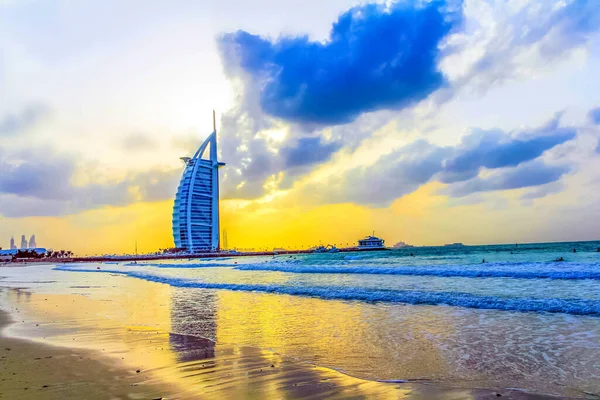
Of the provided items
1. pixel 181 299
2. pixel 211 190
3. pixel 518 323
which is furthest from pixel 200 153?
pixel 518 323

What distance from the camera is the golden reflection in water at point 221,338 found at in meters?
5.89

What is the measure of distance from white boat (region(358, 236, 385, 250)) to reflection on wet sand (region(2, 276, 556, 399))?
172444 mm

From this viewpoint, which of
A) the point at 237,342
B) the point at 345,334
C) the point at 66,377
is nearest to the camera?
the point at 66,377

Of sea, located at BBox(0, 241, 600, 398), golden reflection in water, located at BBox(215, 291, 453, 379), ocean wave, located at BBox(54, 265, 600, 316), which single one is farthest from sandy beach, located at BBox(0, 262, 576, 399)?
ocean wave, located at BBox(54, 265, 600, 316)

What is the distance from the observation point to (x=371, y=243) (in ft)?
611

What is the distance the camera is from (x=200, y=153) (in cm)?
14038

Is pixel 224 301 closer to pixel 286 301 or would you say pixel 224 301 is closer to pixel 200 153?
pixel 286 301

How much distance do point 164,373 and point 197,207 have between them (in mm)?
133523

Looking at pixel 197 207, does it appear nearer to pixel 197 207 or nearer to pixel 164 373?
pixel 197 207

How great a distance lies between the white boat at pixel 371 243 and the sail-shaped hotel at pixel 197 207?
72066mm

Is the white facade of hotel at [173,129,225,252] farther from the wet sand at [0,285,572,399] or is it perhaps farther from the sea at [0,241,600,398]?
the wet sand at [0,285,572,399]

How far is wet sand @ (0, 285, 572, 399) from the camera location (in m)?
5.53

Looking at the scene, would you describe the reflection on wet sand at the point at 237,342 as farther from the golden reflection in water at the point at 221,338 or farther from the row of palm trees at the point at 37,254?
the row of palm trees at the point at 37,254

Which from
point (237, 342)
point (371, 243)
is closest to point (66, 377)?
point (237, 342)
